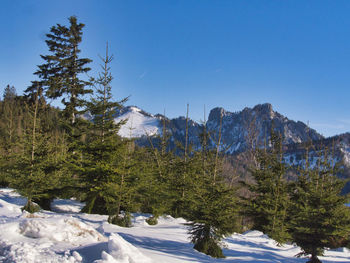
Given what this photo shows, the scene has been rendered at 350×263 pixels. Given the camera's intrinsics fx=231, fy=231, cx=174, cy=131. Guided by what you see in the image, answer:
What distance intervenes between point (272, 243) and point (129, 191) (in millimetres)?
8396

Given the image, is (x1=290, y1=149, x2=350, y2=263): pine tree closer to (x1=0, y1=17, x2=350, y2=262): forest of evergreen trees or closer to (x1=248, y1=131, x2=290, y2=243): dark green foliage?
(x1=0, y1=17, x2=350, y2=262): forest of evergreen trees

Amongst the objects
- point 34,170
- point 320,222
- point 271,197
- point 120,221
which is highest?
point 34,170

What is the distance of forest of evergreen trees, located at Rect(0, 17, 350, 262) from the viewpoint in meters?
8.30

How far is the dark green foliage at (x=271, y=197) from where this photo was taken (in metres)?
14.2

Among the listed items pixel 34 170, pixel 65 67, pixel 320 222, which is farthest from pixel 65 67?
pixel 320 222

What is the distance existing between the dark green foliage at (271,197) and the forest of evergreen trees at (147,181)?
6 centimetres

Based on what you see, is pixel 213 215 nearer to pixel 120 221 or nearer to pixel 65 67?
pixel 120 221

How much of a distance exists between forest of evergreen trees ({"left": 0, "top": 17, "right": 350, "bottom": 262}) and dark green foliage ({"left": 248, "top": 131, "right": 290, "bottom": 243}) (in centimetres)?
6

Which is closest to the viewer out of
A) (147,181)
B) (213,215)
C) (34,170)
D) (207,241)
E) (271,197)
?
(213,215)

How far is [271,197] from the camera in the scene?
15.0 m

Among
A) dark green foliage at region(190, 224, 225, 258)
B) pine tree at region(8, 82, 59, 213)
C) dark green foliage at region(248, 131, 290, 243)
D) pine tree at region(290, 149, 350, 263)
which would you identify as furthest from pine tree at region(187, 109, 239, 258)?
pine tree at region(8, 82, 59, 213)

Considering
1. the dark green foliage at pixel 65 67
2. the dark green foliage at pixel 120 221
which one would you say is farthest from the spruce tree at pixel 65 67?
the dark green foliage at pixel 120 221

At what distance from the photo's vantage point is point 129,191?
35.8ft

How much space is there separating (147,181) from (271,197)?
8187 mm
